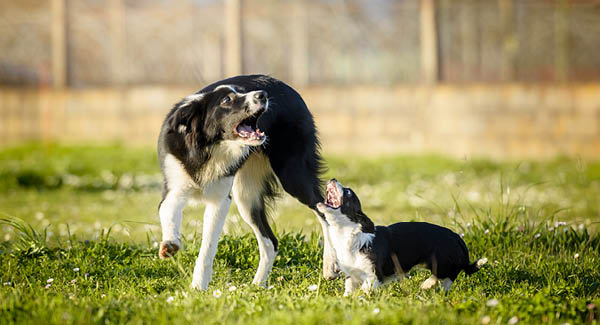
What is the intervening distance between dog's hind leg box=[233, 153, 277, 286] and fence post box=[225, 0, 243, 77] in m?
6.62

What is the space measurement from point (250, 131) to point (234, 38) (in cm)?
727

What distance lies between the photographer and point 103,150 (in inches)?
455

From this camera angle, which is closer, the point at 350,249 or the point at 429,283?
the point at 350,249

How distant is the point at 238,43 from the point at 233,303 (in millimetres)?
8227

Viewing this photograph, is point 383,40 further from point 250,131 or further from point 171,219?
point 171,219

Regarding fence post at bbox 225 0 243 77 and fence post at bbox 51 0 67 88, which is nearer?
fence post at bbox 225 0 243 77

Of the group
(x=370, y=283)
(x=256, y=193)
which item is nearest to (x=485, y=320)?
(x=370, y=283)

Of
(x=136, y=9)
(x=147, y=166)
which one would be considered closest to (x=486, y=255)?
(x=147, y=166)

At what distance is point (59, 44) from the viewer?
12.0 metres

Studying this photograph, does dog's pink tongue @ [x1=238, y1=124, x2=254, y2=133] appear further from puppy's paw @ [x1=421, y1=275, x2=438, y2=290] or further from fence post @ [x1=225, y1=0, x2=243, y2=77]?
fence post @ [x1=225, y1=0, x2=243, y2=77]

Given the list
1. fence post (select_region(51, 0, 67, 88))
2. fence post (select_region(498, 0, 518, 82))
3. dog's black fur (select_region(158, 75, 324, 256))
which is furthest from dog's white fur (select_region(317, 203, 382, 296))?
fence post (select_region(51, 0, 67, 88))

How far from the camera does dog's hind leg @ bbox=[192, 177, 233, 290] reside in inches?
173

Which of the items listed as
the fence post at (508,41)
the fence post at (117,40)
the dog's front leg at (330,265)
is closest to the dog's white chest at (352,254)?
A: the dog's front leg at (330,265)

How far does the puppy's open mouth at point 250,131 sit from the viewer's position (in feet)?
14.0
